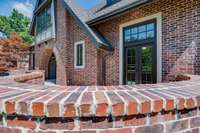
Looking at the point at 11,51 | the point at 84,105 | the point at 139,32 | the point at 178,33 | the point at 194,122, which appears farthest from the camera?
the point at 11,51

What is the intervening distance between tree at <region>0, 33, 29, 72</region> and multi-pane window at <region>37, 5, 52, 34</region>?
4.90 metres

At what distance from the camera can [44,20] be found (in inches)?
643

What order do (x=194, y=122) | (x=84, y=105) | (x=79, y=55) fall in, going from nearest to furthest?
(x=84, y=105) < (x=194, y=122) < (x=79, y=55)

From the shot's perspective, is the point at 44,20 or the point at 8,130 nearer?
the point at 8,130

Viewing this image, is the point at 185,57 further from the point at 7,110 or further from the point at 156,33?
the point at 7,110

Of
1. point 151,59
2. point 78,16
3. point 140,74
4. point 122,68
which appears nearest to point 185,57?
point 151,59

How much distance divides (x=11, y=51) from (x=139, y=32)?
16767 millimetres

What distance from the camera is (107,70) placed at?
9.80 metres

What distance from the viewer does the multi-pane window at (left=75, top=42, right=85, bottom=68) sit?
1146 centimetres

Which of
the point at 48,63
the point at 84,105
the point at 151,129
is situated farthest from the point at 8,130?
the point at 48,63

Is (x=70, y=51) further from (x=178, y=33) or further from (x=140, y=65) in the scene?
(x=178, y=33)

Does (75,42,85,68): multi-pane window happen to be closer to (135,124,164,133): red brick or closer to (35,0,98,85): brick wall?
(35,0,98,85): brick wall

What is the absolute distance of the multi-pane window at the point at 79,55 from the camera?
11455 millimetres

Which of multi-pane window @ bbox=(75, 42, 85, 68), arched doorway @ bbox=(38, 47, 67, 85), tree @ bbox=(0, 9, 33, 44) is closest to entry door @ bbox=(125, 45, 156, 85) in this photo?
multi-pane window @ bbox=(75, 42, 85, 68)
